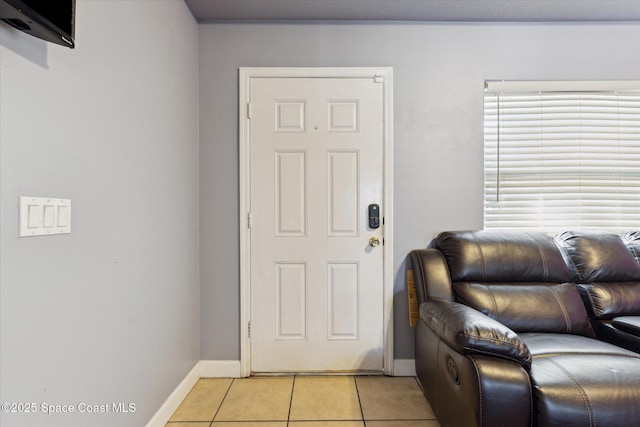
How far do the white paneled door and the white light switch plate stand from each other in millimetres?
1295

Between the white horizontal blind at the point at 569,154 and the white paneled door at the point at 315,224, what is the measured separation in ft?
3.10

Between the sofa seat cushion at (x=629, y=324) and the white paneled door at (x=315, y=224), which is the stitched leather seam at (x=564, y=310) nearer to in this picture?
the sofa seat cushion at (x=629, y=324)

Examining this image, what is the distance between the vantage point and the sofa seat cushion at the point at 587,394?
123 centimetres

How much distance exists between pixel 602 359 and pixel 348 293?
1.38m

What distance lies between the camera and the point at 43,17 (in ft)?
2.95

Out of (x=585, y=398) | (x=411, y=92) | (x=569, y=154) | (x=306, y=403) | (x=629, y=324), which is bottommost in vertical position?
(x=306, y=403)

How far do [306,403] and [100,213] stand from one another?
156cm

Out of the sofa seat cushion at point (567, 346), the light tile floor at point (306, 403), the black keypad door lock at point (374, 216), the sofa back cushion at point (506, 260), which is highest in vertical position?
the black keypad door lock at point (374, 216)

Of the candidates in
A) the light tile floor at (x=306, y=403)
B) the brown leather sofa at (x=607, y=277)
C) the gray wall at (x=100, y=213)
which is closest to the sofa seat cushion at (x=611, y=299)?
the brown leather sofa at (x=607, y=277)

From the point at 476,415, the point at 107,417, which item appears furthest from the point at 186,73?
the point at 476,415

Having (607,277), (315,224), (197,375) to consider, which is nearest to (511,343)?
(607,277)

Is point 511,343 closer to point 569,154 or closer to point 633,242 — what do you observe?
point 633,242

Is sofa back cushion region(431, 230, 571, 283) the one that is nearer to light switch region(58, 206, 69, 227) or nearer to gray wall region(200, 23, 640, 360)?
gray wall region(200, 23, 640, 360)

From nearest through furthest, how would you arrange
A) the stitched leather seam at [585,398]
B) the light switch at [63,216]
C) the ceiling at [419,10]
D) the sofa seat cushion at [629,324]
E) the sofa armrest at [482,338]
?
the light switch at [63,216] → the stitched leather seam at [585,398] → the sofa armrest at [482,338] → the sofa seat cushion at [629,324] → the ceiling at [419,10]
